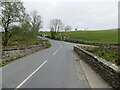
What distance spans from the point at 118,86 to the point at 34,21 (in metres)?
80.3

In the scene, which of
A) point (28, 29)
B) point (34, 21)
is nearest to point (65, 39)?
point (34, 21)

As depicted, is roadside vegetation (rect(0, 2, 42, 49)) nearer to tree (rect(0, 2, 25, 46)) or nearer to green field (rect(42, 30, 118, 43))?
tree (rect(0, 2, 25, 46))

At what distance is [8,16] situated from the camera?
28.0 meters

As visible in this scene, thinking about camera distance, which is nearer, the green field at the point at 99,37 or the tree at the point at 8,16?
the tree at the point at 8,16

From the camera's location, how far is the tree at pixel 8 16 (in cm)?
2767

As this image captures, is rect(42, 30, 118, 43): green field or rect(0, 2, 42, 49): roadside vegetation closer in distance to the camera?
rect(0, 2, 42, 49): roadside vegetation

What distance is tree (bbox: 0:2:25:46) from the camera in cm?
2767

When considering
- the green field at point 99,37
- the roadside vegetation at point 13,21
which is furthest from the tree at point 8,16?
the green field at point 99,37

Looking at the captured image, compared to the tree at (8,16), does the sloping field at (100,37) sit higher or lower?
lower

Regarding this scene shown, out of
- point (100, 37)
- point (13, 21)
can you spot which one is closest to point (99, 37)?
point (100, 37)

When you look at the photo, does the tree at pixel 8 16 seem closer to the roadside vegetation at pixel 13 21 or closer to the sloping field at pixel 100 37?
the roadside vegetation at pixel 13 21

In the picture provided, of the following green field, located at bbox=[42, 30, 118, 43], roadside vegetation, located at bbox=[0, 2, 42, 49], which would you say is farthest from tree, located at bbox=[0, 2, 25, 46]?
green field, located at bbox=[42, 30, 118, 43]

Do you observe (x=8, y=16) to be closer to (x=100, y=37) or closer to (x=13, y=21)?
(x=13, y=21)

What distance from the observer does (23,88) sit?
6.05 metres
